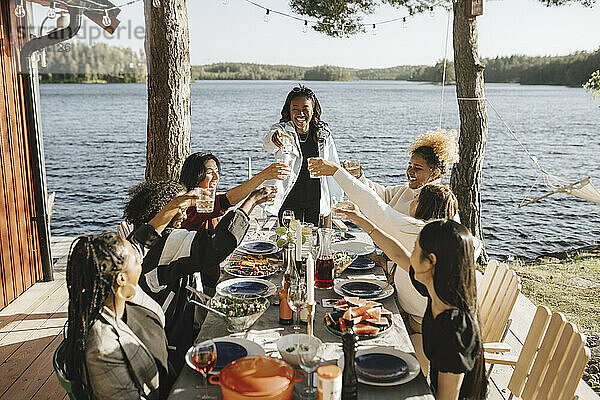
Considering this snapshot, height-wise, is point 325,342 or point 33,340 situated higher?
point 325,342

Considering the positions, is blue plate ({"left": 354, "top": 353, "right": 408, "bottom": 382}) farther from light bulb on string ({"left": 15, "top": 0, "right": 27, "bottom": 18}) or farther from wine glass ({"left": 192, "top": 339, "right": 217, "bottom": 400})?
light bulb on string ({"left": 15, "top": 0, "right": 27, "bottom": 18})

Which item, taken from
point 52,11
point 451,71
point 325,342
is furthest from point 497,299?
point 451,71

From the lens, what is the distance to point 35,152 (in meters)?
4.14

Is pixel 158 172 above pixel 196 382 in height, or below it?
above

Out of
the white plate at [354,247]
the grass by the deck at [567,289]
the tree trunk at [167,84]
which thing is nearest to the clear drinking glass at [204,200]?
the white plate at [354,247]

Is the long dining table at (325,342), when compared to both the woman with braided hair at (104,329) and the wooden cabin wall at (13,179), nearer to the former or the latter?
the woman with braided hair at (104,329)

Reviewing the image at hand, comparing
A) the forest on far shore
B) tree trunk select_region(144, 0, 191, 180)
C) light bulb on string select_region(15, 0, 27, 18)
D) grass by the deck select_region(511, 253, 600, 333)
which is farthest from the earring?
the forest on far shore

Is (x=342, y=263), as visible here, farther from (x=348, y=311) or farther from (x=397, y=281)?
(x=348, y=311)

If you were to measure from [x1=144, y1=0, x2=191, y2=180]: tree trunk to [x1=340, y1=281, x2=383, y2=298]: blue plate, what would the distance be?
195 centimetres

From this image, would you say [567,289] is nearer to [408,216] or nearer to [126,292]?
[408,216]

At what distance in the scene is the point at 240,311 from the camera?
1.96 meters

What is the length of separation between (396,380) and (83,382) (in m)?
0.89

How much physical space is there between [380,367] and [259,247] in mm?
1363

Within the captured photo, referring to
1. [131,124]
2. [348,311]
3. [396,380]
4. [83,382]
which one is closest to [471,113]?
[348,311]
